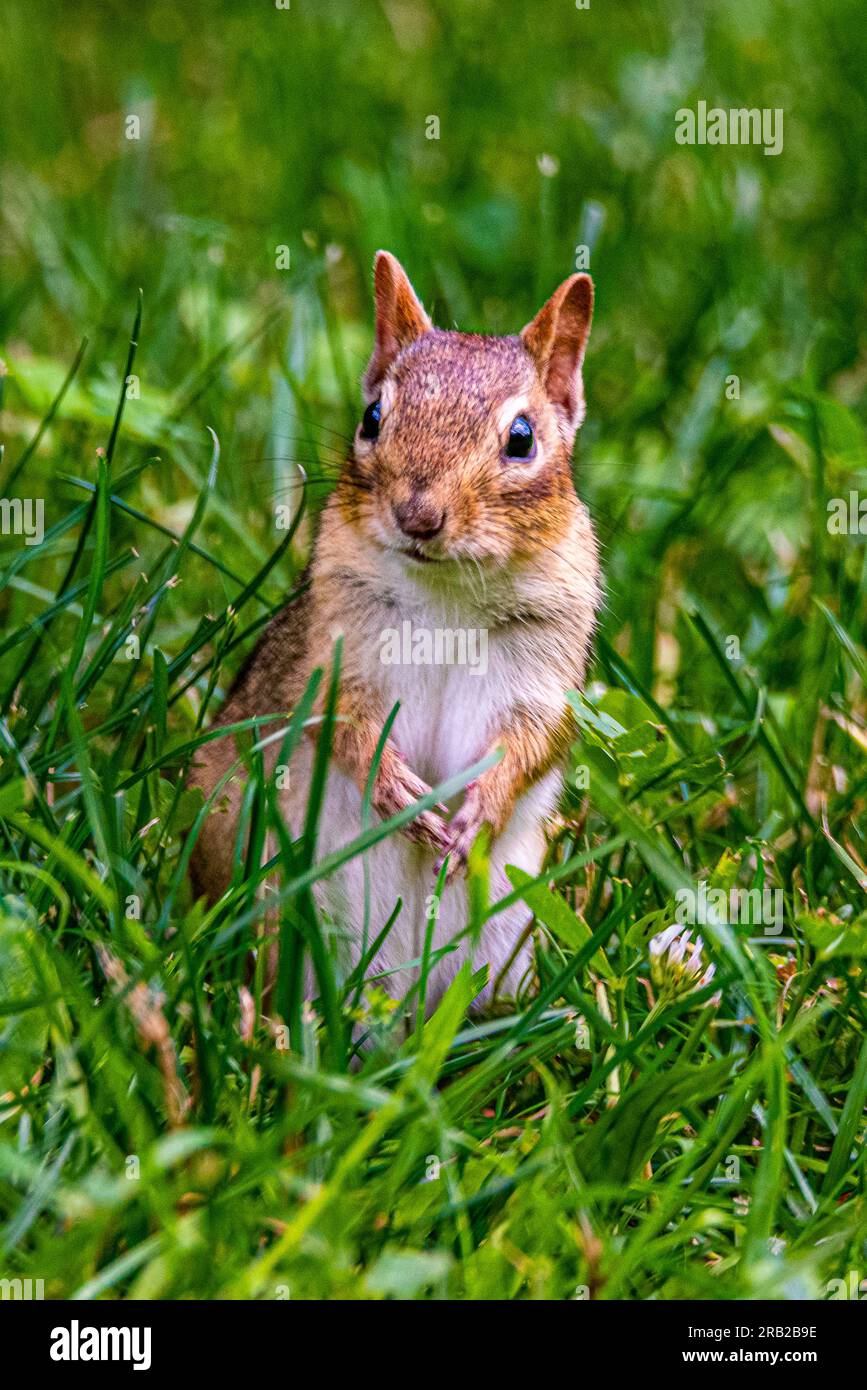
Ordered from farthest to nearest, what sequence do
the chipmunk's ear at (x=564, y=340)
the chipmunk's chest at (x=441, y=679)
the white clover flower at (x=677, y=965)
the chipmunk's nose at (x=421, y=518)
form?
the chipmunk's ear at (x=564, y=340), the chipmunk's chest at (x=441, y=679), the chipmunk's nose at (x=421, y=518), the white clover flower at (x=677, y=965)

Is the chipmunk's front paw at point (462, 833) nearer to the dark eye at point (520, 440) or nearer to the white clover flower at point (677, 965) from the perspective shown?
the white clover flower at point (677, 965)

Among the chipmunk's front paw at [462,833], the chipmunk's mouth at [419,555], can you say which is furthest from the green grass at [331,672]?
the chipmunk's mouth at [419,555]

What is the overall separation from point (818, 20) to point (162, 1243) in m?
7.37

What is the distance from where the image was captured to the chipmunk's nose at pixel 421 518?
369cm

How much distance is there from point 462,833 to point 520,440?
35.2 inches

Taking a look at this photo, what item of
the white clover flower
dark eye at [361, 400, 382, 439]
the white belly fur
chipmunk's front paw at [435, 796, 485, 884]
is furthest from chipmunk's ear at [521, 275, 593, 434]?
the white clover flower

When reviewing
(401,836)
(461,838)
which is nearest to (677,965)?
(461,838)

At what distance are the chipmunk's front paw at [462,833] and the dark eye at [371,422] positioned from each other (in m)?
0.85

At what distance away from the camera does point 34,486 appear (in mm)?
5559

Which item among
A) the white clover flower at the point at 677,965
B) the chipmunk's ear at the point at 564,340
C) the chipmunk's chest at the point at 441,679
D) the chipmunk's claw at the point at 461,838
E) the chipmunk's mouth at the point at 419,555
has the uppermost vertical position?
the chipmunk's ear at the point at 564,340

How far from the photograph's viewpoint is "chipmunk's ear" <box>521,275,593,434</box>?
13.6ft

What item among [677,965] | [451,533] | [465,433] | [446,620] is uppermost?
[465,433]

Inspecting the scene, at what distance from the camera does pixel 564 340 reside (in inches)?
167

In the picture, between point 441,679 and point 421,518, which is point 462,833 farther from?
point 421,518
